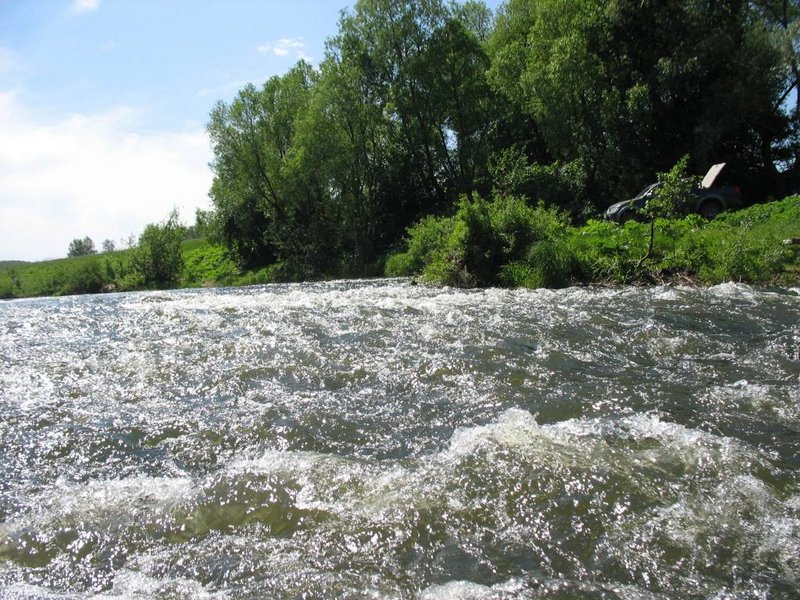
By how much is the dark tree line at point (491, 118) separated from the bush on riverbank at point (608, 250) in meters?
11.6

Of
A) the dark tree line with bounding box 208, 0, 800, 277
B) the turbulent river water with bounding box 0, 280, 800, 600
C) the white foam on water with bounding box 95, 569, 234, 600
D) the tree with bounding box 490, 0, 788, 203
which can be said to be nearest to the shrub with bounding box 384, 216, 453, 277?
the dark tree line with bounding box 208, 0, 800, 277

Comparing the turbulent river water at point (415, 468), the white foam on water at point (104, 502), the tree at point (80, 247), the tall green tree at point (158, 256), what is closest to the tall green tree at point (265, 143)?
the tall green tree at point (158, 256)

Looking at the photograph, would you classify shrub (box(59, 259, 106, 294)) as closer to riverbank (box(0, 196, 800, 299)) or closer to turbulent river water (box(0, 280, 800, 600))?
riverbank (box(0, 196, 800, 299))

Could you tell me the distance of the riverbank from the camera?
1349 centimetres

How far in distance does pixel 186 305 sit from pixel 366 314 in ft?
20.6

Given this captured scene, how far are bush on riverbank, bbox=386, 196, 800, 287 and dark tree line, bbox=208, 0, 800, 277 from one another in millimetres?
11616

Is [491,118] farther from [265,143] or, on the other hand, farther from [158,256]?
[158,256]

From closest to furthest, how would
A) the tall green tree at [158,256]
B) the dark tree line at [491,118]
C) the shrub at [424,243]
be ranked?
the shrub at [424,243] < the dark tree line at [491,118] < the tall green tree at [158,256]

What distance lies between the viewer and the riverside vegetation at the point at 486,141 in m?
19.4

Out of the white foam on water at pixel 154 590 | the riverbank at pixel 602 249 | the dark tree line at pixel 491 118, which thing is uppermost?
the dark tree line at pixel 491 118

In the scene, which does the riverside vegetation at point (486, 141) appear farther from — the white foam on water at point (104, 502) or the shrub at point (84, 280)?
the white foam on water at point (104, 502)

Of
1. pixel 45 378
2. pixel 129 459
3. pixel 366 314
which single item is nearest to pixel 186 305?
pixel 366 314

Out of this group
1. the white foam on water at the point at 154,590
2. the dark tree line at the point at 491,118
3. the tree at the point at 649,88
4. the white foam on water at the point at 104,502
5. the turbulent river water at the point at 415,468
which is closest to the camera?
the white foam on water at the point at 154,590

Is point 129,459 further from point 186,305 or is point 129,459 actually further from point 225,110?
point 225,110
